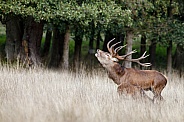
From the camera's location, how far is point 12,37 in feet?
63.0

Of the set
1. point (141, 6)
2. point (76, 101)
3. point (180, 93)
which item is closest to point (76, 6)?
point (141, 6)

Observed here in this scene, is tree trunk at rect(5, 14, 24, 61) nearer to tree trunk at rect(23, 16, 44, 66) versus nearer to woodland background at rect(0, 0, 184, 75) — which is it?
woodland background at rect(0, 0, 184, 75)

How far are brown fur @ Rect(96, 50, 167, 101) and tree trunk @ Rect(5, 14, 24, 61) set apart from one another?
9.42 m

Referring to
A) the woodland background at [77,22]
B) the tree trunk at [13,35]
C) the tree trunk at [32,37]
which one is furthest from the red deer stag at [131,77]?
the tree trunk at [13,35]

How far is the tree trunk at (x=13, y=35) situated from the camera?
18.9 metres

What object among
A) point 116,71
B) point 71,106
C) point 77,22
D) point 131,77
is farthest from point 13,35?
point 71,106

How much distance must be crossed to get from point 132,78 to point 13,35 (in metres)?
10.4

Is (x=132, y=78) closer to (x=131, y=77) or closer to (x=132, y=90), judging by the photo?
(x=131, y=77)

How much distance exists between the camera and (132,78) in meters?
9.70

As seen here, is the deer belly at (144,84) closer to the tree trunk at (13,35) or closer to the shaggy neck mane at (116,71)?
the shaggy neck mane at (116,71)

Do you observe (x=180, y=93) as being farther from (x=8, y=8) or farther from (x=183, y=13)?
(x=183, y=13)

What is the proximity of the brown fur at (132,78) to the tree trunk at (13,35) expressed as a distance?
30.9 ft

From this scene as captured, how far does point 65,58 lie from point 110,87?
727 centimetres

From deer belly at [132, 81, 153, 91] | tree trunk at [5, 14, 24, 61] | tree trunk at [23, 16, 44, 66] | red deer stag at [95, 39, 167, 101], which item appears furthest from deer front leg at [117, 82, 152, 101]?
tree trunk at [5, 14, 24, 61]
